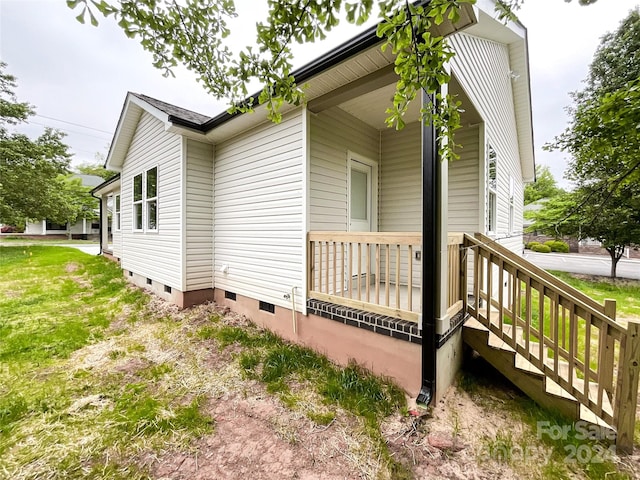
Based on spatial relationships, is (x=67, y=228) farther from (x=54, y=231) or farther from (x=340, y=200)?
(x=340, y=200)

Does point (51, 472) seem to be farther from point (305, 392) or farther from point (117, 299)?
point (117, 299)

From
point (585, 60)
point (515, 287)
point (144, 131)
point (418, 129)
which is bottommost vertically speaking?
point (515, 287)

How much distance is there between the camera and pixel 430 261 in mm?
2686

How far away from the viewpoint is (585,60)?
1055 centimetres

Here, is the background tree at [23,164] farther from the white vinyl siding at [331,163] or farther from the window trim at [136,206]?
the white vinyl siding at [331,163]

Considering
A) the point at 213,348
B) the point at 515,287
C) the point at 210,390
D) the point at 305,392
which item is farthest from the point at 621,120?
the point at 213,348

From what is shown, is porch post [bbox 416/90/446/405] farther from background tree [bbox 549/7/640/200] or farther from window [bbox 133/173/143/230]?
window [bbox 133/173/143/230]

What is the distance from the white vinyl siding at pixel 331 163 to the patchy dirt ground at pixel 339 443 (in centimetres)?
238

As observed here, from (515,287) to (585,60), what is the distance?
1357cm

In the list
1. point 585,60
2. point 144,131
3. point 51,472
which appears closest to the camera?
point 51,472

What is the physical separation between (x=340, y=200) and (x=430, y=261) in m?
2.15

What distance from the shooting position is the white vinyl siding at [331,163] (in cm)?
406

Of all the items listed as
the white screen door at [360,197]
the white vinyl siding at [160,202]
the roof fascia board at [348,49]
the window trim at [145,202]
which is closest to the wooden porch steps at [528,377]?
the white screen door at [360,197]

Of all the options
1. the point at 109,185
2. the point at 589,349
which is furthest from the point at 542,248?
the point at 109,185
